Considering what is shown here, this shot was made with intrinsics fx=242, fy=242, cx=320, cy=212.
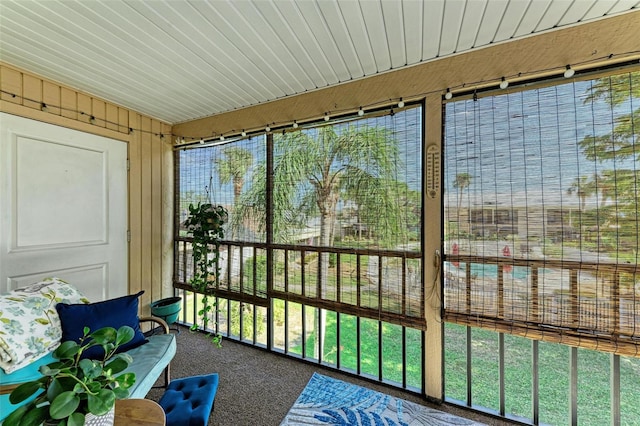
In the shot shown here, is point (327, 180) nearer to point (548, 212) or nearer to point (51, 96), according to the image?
point (548, 212)

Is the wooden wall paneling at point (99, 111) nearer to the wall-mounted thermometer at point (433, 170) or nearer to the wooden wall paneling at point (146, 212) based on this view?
the wooden wall paneling at point (146, 212)

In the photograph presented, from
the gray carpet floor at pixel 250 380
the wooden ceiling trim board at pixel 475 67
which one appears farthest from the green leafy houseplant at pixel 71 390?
the wooden ceiling trim board at pixel 475 67

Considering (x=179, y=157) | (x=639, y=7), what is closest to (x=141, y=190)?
(x=179, y=157)

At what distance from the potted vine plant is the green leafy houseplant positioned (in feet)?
6.16

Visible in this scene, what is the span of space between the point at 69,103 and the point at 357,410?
12.0ft

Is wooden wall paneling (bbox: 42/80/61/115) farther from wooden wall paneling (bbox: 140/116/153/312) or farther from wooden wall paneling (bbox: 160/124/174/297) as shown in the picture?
wooden wall paneling (bbox: 160/124/174/297)

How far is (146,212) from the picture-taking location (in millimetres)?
2916

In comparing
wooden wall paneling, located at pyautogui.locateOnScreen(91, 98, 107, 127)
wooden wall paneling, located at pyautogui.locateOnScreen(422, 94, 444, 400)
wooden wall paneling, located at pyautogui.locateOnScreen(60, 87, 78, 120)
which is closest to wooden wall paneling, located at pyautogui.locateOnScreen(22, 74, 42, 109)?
wooden wall paneling, located at pyautogui.locateOnScreen(60, 87, 78, 120)

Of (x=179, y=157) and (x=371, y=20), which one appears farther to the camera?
Answer: (x=179, y=157)

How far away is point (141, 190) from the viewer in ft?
9.38

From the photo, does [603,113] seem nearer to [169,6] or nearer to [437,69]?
[437,69]

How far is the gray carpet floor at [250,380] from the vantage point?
5.74 feet

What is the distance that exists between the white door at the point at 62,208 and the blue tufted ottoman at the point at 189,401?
167 cm

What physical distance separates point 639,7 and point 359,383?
10.1ft
